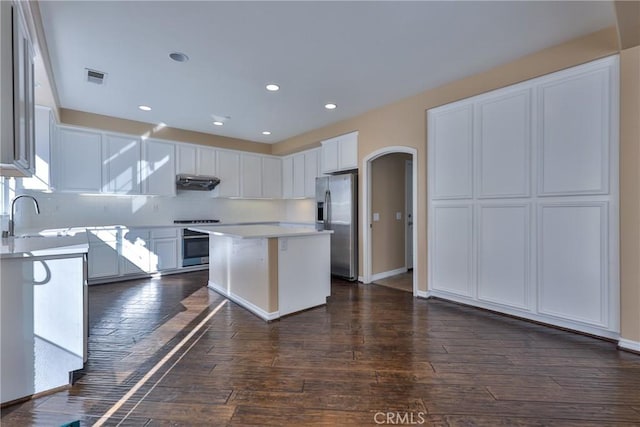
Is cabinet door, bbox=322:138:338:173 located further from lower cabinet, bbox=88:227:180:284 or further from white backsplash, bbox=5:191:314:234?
lower cabinet, bbox=88:227:180:284

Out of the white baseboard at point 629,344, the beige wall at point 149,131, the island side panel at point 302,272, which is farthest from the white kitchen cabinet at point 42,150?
the white baseboard at point 629,344

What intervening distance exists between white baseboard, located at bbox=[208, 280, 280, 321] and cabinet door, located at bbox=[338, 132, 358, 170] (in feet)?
8.67

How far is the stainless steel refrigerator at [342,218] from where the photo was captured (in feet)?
15.5

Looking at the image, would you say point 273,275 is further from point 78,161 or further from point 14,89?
point 78,161

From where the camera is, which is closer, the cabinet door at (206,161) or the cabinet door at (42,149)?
the cabinet door at (42,149)

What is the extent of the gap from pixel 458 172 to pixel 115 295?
183 inches

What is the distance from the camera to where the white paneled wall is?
8.29 feet

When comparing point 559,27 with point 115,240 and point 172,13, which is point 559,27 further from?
point 115,240

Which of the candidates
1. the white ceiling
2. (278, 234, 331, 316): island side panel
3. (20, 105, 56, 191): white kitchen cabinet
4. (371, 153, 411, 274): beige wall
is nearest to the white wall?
(20, 105, 56, 191): white kitchen cabinet

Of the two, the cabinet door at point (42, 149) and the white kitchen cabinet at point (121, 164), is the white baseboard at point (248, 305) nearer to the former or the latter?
the white kitchen cabinet at point (121, 164)

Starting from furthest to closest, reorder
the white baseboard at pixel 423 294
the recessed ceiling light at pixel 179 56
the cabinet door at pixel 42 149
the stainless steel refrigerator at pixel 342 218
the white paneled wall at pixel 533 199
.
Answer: the stainless steel refrigerator at pixel 342 218 → the white baseboard at pixel 423 294 → the cabinet door at pixel 42 149 → the recessed ceiling light at pixel 179 56 → the white paneled wall at pixel 533 199

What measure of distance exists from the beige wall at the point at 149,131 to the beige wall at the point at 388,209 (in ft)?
9.59

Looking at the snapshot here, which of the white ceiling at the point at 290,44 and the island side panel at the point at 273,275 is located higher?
the white ceiling at the point at 290,44

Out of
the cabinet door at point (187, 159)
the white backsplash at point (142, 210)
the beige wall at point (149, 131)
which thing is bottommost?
the white backsplash at point (142, 210)
